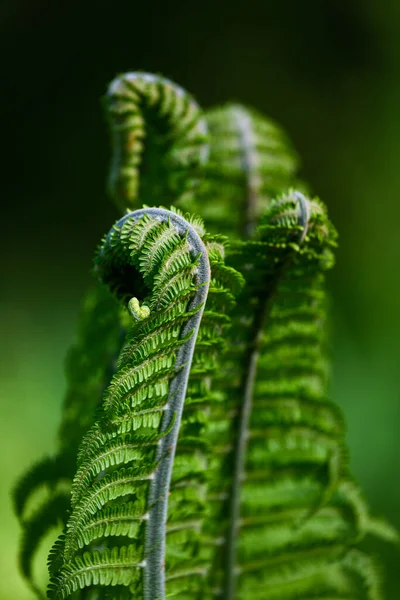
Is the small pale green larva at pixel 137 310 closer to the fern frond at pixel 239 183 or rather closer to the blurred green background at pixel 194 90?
the fern frond at pixel 239 183

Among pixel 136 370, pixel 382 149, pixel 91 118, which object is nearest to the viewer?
pixel 136 370

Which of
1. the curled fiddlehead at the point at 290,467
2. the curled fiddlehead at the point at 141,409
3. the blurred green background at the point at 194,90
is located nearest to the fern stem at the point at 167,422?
the curled fiddlehead at the point at 141,409

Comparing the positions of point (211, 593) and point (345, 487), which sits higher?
point (345, 487)

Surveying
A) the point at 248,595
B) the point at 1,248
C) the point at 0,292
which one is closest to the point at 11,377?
the point at 0,292

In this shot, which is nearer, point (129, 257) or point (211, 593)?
point (129, 257)

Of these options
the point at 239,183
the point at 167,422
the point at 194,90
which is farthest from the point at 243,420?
the point at 194,90

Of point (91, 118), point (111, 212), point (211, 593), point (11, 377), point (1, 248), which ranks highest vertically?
point (91, 118)

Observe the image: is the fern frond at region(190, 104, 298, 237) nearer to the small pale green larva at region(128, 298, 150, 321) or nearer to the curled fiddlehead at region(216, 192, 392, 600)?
the curled fiddlehead at region(216, 192, 392, 600)

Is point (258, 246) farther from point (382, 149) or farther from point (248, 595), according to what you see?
point (382, 149)
